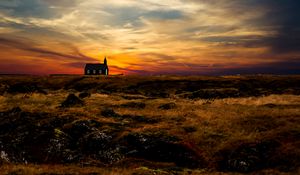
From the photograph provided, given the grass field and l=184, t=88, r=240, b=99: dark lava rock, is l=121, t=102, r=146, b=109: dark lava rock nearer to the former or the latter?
the grass field

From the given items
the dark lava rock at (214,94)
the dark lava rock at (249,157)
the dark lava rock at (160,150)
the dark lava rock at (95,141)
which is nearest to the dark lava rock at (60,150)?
the dark lava rock at (95,141)

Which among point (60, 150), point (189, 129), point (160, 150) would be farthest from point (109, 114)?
point (160, 150)

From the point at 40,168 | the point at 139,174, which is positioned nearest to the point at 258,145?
the point at 139,174

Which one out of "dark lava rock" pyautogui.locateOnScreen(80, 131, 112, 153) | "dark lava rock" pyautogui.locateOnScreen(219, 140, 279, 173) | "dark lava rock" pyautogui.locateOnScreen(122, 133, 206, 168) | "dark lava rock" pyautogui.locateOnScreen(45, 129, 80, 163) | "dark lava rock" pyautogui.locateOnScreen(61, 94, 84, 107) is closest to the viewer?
"dark lava rock" pyautogui.locateOnScreen(219, 140, 279, 173)

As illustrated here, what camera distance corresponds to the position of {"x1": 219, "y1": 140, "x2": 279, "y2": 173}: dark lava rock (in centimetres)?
2697

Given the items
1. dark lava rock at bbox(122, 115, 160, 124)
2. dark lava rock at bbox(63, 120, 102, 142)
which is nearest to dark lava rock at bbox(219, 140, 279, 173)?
dark lava rock at bbox(122, 115, 160, 124)

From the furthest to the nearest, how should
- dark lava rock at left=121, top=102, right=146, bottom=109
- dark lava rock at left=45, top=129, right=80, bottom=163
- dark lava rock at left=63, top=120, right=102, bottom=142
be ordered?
dark lava rock at left=121, top=102, right=146, bottom=109 → dark lava rock at left=63, top=120, right=102, bottom=142 → dark lava rock at left=45, top=129, right=80, bottom=163

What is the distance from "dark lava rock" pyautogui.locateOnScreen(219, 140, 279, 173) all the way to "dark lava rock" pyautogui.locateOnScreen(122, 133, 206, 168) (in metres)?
2.12

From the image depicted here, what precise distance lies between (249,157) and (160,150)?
7.84 meters

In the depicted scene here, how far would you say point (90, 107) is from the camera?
4756 centimetres

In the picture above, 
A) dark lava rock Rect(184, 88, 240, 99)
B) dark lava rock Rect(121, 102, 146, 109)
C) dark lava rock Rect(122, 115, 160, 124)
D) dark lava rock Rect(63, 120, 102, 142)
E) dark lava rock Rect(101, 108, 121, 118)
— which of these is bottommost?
dark lava rock Rect(63, 120, 102, 142)

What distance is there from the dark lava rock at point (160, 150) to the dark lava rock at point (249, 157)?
2.12 meters

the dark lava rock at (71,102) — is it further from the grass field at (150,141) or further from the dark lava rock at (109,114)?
the dark lava rock at (109,114)

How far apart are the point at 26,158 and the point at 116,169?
9212 millimetres
